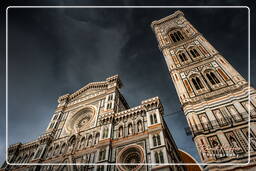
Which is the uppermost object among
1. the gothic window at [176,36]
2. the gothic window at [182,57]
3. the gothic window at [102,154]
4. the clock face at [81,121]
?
the gothic window at [176,36]

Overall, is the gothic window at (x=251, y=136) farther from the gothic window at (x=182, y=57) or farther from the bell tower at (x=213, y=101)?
the gothic window at (x=182, y=57)

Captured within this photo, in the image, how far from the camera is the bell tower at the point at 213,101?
11678mm

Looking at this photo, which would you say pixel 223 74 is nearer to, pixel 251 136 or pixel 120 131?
pixel 251 136

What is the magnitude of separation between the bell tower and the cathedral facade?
3.18m

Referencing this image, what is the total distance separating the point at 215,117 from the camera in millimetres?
14164

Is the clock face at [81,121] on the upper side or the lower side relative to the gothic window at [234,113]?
upper

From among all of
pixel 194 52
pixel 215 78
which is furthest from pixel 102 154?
pixel 194 52

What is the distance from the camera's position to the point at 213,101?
15469mm

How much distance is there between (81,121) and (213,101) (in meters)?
17.0

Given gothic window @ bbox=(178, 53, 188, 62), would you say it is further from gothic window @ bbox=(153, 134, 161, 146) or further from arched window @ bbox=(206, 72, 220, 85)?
gothic window @ bbox=(153, 134, 161, 146)

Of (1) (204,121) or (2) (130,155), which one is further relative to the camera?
(2) (130,155)

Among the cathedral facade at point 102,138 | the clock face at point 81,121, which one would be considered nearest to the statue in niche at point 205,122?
the cathedral facade at point 102,138

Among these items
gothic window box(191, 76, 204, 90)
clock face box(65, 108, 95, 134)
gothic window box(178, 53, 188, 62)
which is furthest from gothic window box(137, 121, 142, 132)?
gothic window box(178, 53, 188, 62)

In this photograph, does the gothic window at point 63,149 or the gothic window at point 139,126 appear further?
the gothic window at point 63,149
